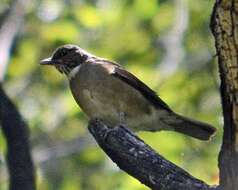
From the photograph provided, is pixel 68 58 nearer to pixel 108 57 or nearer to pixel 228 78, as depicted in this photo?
pixel 108 57

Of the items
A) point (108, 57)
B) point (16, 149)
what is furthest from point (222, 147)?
point (108, 57)

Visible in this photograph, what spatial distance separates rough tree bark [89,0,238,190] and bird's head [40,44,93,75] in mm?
2998

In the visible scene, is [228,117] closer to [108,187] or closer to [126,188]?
[126,188]

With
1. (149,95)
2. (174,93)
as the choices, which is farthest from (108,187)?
(149,95)

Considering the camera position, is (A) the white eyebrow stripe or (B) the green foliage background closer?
(A) the white eyebrow stripe

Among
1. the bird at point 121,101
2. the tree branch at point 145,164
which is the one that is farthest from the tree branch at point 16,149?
the bird at point 121,101

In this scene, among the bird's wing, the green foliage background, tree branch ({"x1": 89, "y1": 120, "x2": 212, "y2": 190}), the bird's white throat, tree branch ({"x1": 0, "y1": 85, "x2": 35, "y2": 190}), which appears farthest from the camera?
the green foliage background

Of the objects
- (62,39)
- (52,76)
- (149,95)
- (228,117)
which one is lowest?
(52,76)

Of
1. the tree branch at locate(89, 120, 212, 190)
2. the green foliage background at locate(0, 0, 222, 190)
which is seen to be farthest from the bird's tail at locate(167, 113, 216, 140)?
the tree branch at locate(89, 120, 212, 190)

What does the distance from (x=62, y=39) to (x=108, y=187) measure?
155 centimetres

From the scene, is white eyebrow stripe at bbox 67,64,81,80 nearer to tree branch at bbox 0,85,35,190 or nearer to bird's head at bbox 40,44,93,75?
bird's head at bbox 40,44,93,75

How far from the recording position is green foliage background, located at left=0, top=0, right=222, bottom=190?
9719mm

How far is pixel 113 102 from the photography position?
269 inches

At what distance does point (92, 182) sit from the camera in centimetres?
1080
